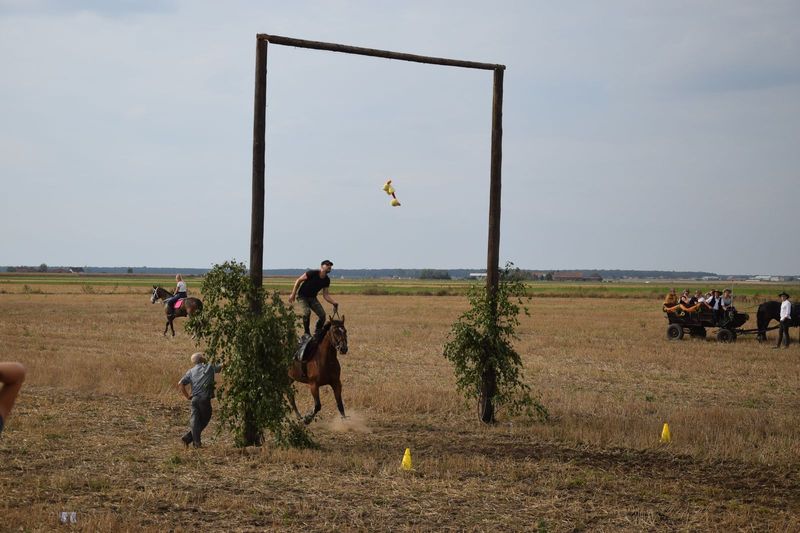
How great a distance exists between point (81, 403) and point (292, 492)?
7.59 meters

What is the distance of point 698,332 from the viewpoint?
33094 millimetres

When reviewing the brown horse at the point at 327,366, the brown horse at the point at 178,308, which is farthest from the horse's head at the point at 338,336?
the brown horse at the point at 178,308

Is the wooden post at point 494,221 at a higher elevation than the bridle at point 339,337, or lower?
higher

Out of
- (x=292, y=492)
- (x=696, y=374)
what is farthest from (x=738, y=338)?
(x=292, y=492)

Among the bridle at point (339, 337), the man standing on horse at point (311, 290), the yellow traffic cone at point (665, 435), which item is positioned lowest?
the yellow traffic cone at point (665, 435)

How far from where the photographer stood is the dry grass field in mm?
9219

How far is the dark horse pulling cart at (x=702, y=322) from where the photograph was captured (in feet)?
103

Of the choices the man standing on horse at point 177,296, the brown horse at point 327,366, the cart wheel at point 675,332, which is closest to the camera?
the brown horse at point 327,366

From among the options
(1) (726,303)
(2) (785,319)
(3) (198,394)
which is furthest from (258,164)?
(1) (726,303)

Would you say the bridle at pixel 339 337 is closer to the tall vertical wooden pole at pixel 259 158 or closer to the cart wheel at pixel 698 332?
the tall vertical wooden pole at pixel 259 158

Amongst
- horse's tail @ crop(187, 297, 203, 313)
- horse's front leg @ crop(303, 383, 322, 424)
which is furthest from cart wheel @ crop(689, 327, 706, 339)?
horse's front leg @ crop(303, 383, 322, 424)

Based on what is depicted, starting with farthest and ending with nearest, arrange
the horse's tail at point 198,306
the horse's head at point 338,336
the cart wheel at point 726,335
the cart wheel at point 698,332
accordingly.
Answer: the cart wheel at point 698,332
the cart wheel at point 726,335
the horse's head at point 338,336
the horse's tail at point 198,306

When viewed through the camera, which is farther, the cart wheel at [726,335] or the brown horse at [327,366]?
the cart wheel at [726,335]

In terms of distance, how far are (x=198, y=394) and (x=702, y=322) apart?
918 inches
